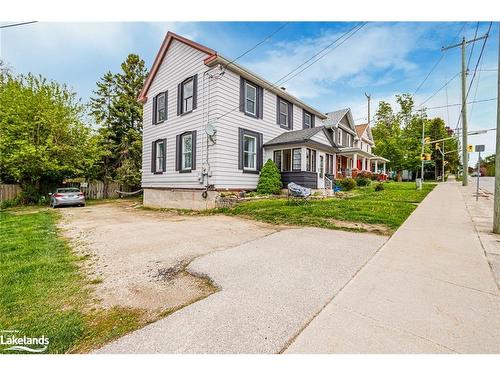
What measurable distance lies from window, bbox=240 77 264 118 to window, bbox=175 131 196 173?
288 cm

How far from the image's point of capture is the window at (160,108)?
43.9ft

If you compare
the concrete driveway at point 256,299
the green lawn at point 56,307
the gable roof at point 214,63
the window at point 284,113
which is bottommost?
the green lawn at point 56,307

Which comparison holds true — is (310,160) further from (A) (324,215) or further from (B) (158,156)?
(B) (158,156)

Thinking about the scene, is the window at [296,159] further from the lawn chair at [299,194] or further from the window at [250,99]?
the window at [250,99]

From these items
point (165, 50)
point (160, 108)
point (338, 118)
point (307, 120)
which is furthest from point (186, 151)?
point (338, 118)

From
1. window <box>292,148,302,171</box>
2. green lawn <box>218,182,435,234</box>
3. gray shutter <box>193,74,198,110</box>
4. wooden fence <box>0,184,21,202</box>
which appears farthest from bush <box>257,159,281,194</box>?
wooden fence <box>0,184,21,202</box>

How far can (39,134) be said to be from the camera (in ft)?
48.0

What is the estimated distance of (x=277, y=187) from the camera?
11.8 metres

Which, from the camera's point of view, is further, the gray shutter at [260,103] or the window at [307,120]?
the window at [307,120]

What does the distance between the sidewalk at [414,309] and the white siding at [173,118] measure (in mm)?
8856

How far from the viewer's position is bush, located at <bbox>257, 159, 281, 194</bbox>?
37.6 feet

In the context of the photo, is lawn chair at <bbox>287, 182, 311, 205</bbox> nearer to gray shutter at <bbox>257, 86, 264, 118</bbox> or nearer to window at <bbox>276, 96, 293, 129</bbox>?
→ gray shutter at <bbox>257, 86, 264, 118</bbox>

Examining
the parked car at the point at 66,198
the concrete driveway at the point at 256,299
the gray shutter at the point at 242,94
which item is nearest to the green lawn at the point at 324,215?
the concrete driveway at the point at 256,299

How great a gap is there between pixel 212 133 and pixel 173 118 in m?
3.71
